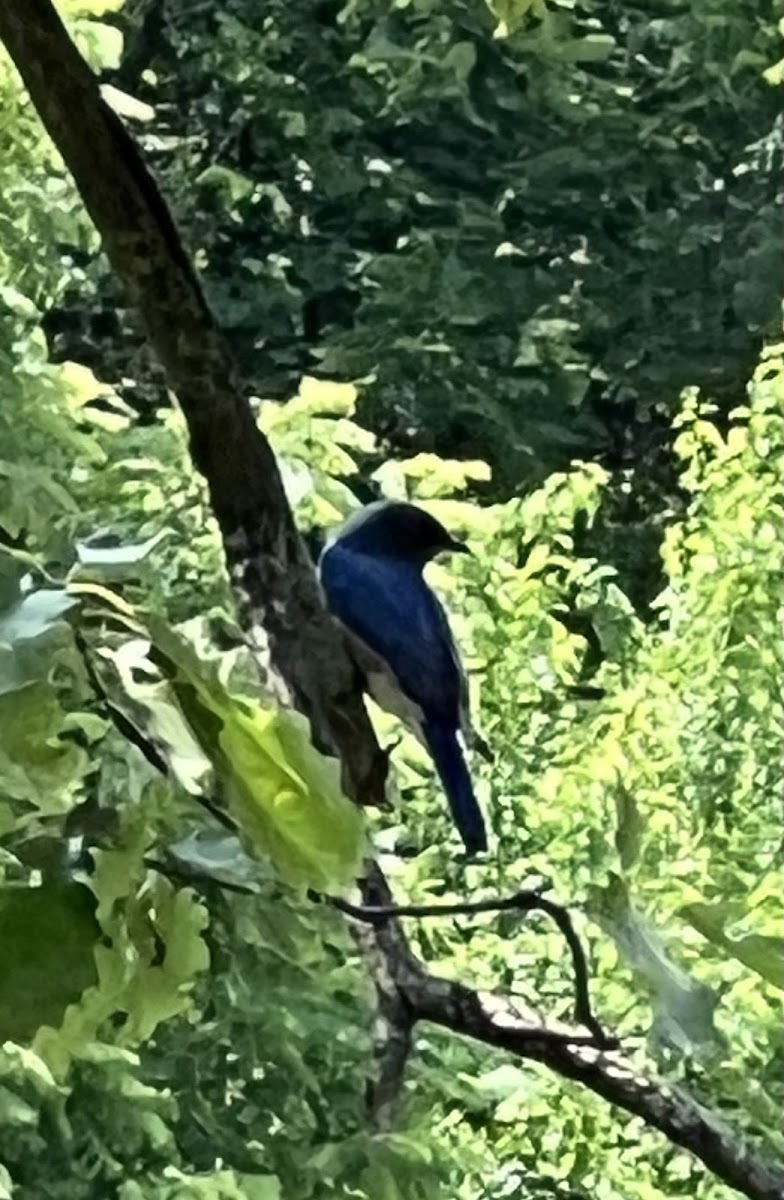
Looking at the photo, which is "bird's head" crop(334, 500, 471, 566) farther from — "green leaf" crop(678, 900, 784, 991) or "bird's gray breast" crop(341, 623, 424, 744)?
"green leaf" crop(678, 900, 784, 991)

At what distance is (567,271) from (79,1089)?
1.17 ft

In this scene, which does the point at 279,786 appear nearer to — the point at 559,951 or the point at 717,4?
the point at 559,951

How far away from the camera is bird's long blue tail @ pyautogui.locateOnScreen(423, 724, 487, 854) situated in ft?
2.03

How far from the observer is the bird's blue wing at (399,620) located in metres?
0.60

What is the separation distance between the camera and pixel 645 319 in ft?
2.20

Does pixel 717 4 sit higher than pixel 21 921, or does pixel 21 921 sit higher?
pixel 717 4

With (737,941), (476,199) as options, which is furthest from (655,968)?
(476,199)

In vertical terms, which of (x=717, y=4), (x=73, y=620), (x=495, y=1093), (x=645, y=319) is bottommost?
(x=495, y=1093)

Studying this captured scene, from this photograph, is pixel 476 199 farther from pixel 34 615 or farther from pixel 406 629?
pixel 34 615

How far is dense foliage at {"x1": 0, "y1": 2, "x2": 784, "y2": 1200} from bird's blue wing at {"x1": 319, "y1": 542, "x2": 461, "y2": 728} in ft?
0.05

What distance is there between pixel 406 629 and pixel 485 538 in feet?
0.18

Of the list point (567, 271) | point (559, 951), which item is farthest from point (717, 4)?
point (559, 951)

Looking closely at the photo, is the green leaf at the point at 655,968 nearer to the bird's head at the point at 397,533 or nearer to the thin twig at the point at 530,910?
the thin twig at the point at 530,910

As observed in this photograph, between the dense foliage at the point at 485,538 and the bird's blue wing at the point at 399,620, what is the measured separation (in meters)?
0.01
